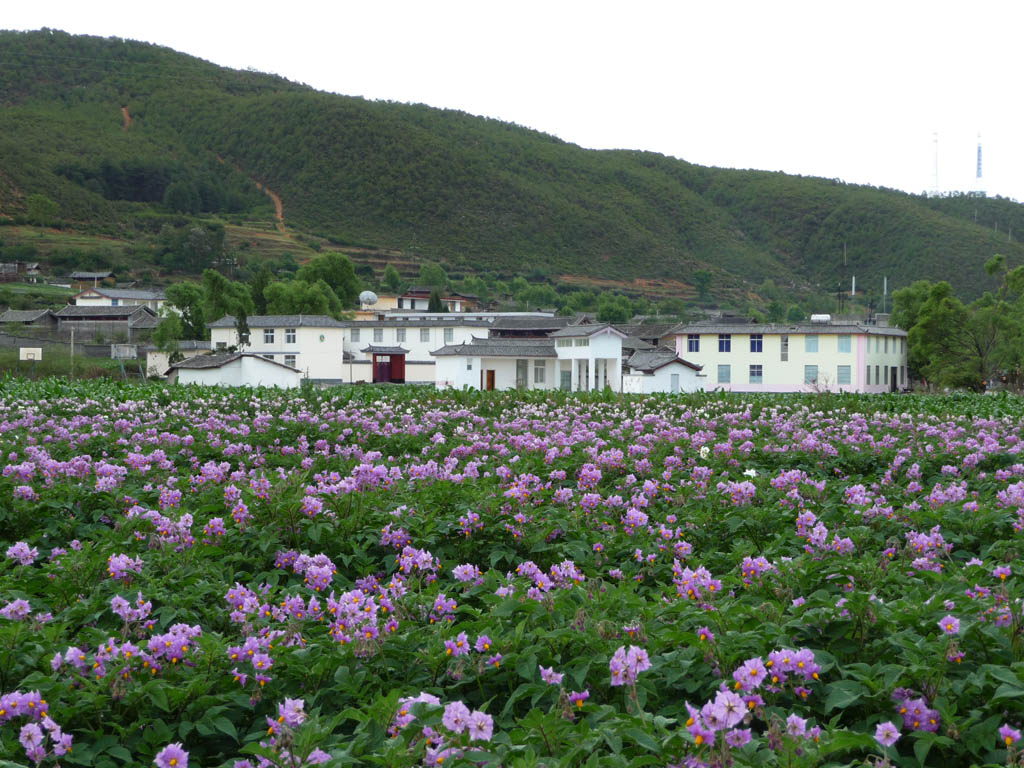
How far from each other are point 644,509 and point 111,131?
171127 mm

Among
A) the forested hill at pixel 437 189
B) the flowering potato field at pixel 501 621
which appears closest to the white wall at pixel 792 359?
the flowering potato field at pixel 501 621

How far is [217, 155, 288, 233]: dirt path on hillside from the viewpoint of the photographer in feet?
474

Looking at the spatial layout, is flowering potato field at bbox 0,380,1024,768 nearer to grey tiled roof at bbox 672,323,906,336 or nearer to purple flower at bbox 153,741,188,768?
purple flower at bbox 153,741,188,768

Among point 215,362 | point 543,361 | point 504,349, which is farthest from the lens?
point 543,361

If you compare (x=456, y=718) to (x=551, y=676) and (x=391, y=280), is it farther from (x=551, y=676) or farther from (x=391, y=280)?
(x=391, y=280)

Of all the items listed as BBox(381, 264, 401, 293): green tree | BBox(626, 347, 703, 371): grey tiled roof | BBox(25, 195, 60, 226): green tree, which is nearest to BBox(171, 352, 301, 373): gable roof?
BBox(626, 347, 703, 371): grey tiled roof

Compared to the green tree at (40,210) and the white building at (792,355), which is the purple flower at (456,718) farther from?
the green tree at (40,210)

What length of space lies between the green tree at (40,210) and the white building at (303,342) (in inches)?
2905

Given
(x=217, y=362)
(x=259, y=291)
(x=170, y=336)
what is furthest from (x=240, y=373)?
(x=259, y=291)

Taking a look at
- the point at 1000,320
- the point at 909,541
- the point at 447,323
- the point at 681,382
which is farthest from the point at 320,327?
the point at 909,541

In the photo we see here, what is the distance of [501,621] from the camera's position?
3.84m

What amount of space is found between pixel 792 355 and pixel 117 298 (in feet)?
213

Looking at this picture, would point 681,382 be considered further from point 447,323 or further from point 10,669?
point 10,669

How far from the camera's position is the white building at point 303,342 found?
6197cm
